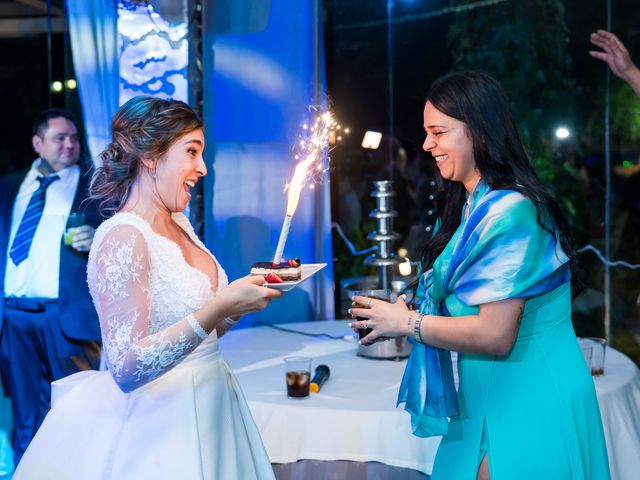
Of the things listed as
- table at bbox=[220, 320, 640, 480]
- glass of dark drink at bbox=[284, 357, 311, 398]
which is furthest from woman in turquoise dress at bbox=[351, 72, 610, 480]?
glass of dark drink at bbox=[284, 357, 311, 398]

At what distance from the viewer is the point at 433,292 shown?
1756mm

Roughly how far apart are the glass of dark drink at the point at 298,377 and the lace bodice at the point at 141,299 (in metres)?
Result: 0.51

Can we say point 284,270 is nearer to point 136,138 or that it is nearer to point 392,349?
point 136,138

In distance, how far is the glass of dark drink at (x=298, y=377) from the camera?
221 centimetres

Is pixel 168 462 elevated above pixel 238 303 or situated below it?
below

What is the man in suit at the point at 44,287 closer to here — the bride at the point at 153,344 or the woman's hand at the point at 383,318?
the bride at the point at 153,344

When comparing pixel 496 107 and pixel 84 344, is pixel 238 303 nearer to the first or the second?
pixel 496 107

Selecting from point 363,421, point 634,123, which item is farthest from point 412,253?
point 363,421

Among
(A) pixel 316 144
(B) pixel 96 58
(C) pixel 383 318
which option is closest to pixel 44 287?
(B) pixel 96 58

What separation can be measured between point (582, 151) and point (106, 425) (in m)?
4.01

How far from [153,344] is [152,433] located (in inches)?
9.9

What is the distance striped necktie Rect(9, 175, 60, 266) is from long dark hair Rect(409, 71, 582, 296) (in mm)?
2777

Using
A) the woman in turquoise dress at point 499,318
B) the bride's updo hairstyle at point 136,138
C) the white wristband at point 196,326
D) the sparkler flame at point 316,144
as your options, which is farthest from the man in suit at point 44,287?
the woman in turquoise dress at point 499,318

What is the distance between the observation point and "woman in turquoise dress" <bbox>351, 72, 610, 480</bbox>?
5.19ft
